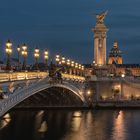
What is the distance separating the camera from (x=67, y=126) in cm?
5600

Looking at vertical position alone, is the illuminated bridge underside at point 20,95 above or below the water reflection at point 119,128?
above

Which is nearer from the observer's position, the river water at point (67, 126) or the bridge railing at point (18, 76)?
the bridge railing at point (18, 76)

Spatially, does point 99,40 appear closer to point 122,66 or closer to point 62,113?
point 62,113

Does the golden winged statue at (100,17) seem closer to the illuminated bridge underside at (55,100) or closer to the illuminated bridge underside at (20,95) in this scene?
the illuminated bridge underside at (55,100)

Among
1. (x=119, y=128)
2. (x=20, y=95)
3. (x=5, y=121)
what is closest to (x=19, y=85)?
(x=20, y=95)

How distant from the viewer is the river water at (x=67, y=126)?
47.8m

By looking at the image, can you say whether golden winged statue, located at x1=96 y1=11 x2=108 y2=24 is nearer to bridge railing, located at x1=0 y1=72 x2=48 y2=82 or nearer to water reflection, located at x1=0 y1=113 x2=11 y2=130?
water reflection, located at x1=0 y1=113 x2=11 y2=130

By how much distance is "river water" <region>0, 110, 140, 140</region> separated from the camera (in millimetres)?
47781

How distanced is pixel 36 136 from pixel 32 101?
26431 millimetres

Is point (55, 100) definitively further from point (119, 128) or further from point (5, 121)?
point (119, 128)

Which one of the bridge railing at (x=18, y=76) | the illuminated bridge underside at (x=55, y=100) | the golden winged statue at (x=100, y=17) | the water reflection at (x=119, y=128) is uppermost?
the golden winged statue at (x=100, y=17)

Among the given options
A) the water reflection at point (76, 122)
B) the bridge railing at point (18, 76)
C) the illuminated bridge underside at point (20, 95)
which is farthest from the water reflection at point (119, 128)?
the bridge railing at point (18, 76)

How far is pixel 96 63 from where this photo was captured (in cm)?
11912

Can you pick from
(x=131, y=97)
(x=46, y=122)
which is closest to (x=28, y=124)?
(x=46, y=122)
